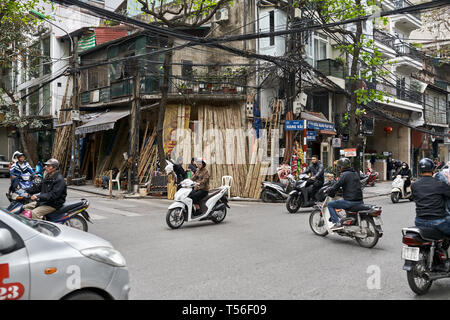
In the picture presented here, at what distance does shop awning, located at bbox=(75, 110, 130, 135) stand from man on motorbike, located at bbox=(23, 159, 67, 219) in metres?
10.7

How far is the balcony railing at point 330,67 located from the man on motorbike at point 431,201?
17.2 meters

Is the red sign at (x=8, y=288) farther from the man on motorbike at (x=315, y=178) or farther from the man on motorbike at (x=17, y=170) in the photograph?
the man on motorbike at (x=315, y=178)

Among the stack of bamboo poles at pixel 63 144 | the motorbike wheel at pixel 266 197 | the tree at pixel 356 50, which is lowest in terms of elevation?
the motorbike wheel at pixel 266 197

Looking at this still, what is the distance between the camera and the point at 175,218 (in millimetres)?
9320

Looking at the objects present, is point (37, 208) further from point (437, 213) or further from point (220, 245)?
point (437, 213)

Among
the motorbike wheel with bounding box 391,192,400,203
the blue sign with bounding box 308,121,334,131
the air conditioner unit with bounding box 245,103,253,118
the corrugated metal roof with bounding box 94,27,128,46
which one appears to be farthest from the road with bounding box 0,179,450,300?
the corrugated metal roof with bounding box 94,27,128,46

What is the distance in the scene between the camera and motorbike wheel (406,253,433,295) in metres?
4.67

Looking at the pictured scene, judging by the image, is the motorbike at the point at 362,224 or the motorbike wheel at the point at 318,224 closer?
the motorbike at the point at 362,224

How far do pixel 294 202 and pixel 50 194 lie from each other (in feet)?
24.2

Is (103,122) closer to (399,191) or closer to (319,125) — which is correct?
(319,125)

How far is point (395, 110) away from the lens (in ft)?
91.0

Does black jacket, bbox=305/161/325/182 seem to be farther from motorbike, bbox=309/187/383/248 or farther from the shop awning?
the shop awning

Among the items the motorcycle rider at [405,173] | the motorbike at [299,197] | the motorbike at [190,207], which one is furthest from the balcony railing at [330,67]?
the motorbike at [190,207]

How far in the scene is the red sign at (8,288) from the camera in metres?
2.95
